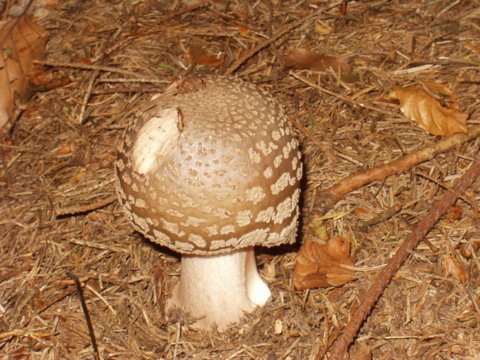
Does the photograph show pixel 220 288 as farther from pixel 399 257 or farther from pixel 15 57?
pixel 15 57

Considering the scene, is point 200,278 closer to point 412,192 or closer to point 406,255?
point 406,255

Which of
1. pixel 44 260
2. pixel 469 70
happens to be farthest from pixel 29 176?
pixel 469 70

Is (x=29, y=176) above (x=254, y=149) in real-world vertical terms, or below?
below

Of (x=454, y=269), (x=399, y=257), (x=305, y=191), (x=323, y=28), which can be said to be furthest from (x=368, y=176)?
(x=323, y=28)

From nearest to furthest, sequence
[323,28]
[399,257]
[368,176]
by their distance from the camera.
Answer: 1. [399,257]
2. [368,176]
3. [323,28]

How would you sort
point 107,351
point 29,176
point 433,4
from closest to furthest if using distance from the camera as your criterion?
1. point 107,351
2. point 29,176
3. point 433,4

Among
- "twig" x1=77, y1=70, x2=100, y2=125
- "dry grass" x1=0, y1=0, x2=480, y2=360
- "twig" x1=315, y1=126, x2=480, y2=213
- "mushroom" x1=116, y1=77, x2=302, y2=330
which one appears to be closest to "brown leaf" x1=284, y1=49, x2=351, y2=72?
"dry grass" x1=0, y1=0, x2=480, y2=360
